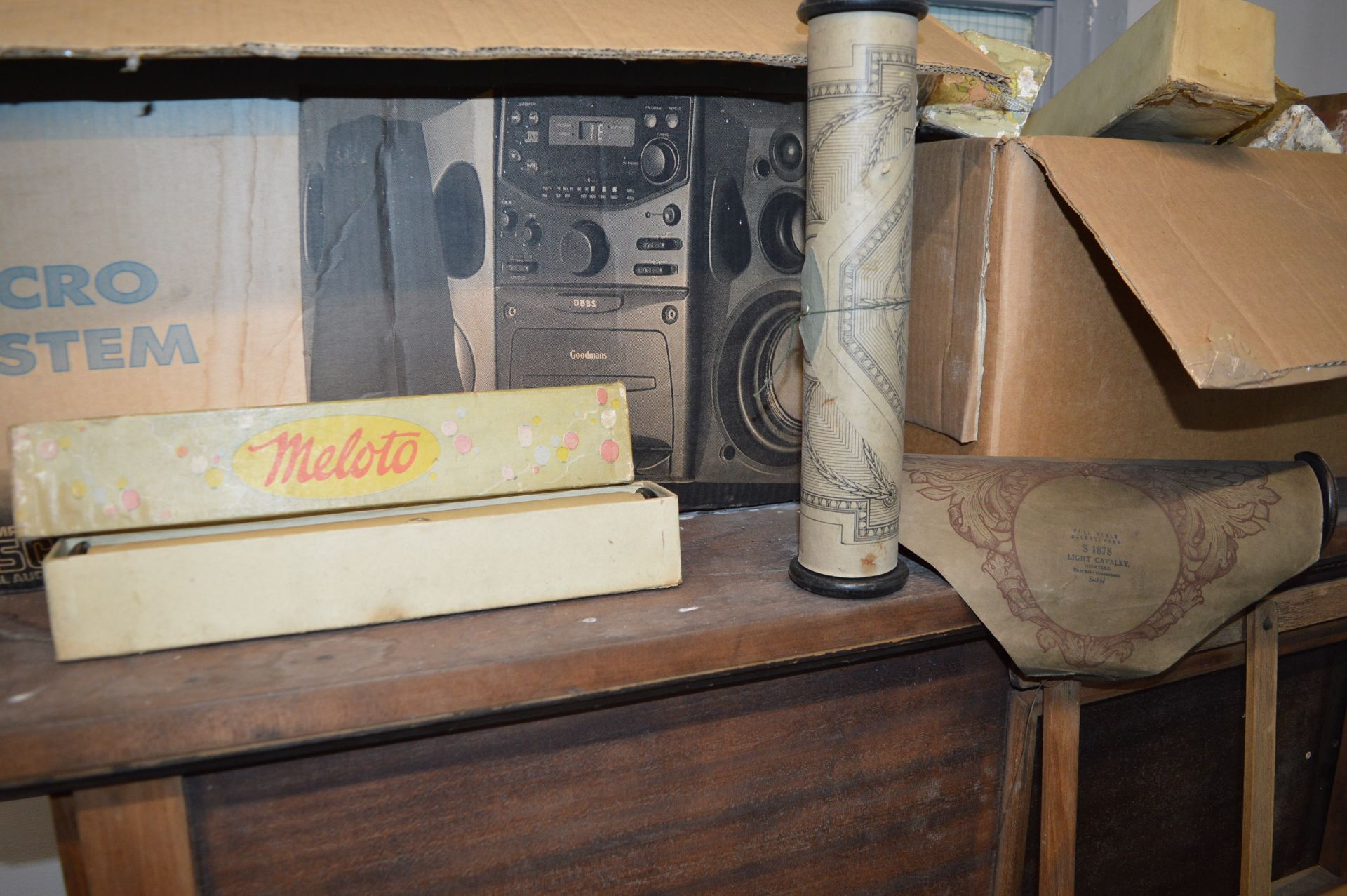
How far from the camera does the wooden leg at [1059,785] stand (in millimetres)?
726

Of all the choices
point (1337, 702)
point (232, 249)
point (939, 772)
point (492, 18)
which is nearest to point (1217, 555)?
point (939, 772)

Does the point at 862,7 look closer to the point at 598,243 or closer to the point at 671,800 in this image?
the point at 598,243

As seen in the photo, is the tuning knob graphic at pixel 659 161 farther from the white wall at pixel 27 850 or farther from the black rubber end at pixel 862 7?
the white wall at pixel 27 850

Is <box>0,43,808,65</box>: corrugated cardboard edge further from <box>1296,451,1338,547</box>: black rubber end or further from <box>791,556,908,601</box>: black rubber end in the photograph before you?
<box>1296,451,1338,547</box>: black rubber end

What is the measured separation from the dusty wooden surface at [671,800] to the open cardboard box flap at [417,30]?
0.45 meters

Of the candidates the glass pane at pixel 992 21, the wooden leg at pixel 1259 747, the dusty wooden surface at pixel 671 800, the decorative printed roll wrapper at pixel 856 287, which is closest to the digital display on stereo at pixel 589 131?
the decorative printed roll wrapper at pixel 856 287

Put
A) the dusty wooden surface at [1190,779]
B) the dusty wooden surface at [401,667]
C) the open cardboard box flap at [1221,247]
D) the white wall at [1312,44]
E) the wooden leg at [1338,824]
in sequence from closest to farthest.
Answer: the dusty wooden surface at [401,667] → the open cardboard box flap at [1221,247] → the dusty wooden surface at [1190,779] → the wooden leg at [1338,824] → the white wall at [1312,44]

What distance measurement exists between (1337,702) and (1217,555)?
50 centimetres

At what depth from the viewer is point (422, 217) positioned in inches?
29.6

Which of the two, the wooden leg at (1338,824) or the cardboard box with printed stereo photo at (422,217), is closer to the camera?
the cardboard box with printed stereo photo at (422,217)

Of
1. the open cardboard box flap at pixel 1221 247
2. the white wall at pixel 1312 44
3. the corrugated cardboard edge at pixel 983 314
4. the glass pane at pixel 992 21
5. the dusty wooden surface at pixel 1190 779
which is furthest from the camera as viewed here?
the white wall at pixel 1312 44

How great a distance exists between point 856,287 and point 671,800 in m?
0.40

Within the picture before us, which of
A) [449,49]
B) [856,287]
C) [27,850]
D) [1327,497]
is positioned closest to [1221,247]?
[1327,497]

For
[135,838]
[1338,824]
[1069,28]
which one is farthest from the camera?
[1069,28]
